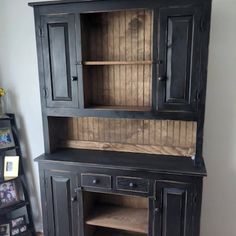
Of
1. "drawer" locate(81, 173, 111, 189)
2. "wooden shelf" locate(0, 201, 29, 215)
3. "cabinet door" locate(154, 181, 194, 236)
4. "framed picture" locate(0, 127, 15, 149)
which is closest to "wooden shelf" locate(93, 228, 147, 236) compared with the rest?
"cabinet door" locate(154, 181, 194, 236)

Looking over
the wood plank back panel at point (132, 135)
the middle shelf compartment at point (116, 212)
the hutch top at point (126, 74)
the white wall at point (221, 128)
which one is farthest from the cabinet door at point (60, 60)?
the white wall at point (221, 128)

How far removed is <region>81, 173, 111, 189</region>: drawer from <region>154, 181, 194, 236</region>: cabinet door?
1.27ft

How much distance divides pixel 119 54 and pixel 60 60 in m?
0.48

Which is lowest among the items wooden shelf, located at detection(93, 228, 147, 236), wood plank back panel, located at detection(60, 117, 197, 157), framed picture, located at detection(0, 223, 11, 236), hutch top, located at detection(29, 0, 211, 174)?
wooden shelf, located at detection(93, 228, 147, 236)

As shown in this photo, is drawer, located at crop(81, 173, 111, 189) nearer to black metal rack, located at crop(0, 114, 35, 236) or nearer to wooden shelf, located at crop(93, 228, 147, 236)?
wooden shelf, located at crop(93, 228, 147, 236)

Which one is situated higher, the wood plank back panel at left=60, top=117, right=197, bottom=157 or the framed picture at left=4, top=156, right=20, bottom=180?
the wood plank back panel at left=60, top=117, right=197, bottom=157

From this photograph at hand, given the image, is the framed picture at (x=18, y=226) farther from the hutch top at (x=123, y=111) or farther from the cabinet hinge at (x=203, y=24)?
the cabinet hinge at (x=203, y=24)

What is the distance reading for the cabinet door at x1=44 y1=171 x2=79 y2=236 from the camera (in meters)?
2.12

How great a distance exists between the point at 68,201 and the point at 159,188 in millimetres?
765

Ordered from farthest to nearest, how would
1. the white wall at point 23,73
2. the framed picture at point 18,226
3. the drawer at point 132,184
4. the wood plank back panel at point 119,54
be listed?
the framed picture at point 18,226
the white wall at point 23,73
the wood plank back panel at point 119,54
the drawer at point 132,184

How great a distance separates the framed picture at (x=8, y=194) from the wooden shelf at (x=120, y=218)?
2.69ft

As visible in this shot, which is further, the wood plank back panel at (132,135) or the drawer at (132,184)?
the wood plank back panel at (132,135)

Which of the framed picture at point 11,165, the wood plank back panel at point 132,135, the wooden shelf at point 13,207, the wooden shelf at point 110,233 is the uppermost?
the wood plank back panel at point 132,135

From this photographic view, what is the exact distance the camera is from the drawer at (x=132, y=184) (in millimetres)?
1948
